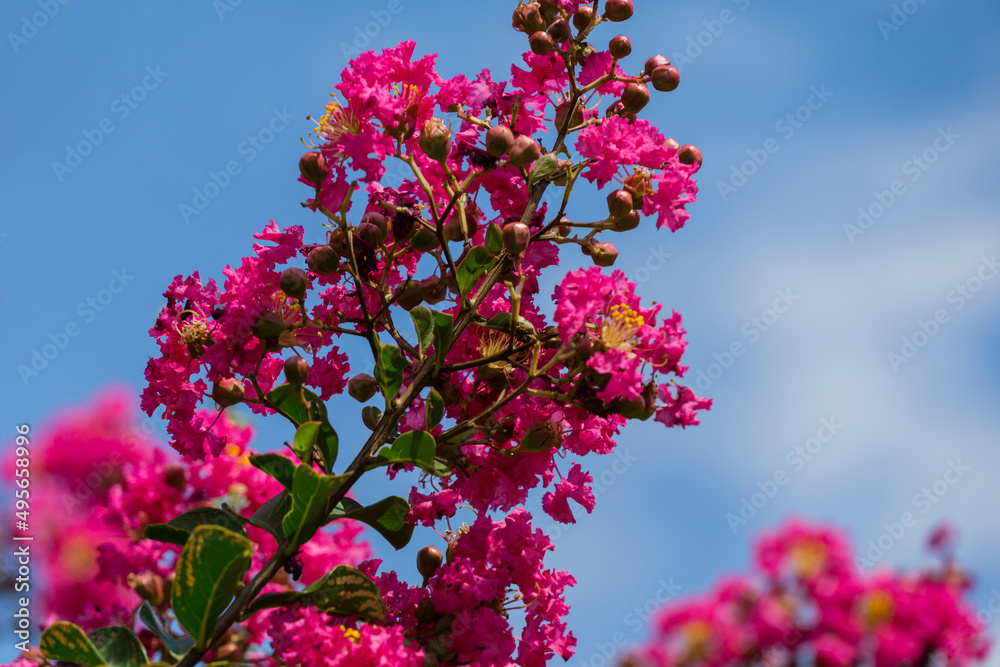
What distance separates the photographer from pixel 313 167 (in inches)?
79.7

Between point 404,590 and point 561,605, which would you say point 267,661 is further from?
point 561,605

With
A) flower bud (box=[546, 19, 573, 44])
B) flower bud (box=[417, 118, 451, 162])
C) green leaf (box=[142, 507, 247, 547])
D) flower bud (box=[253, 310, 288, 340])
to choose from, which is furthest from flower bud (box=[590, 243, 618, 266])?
green leaf (box=[142, 507, 247, 547])

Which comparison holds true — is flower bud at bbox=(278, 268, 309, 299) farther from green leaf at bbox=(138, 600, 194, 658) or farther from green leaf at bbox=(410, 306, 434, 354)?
green leaf at bbox=(138, 600, 194, 658)

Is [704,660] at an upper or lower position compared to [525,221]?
lower

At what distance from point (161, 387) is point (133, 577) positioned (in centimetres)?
50

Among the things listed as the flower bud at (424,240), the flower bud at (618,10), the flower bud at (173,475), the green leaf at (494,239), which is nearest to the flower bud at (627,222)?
the green leaf at (494,239)

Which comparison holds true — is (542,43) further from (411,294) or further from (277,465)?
(277,465)

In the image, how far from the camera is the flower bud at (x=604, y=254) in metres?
2.20

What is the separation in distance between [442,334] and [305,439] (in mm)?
376

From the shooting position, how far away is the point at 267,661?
1.94 metres

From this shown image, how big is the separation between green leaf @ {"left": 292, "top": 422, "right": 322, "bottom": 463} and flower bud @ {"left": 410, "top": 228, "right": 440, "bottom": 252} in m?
0.54

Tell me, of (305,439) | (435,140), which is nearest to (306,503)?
(305,439)

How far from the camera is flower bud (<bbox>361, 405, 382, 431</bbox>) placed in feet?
6.68

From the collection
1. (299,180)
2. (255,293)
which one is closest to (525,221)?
(299,180)
